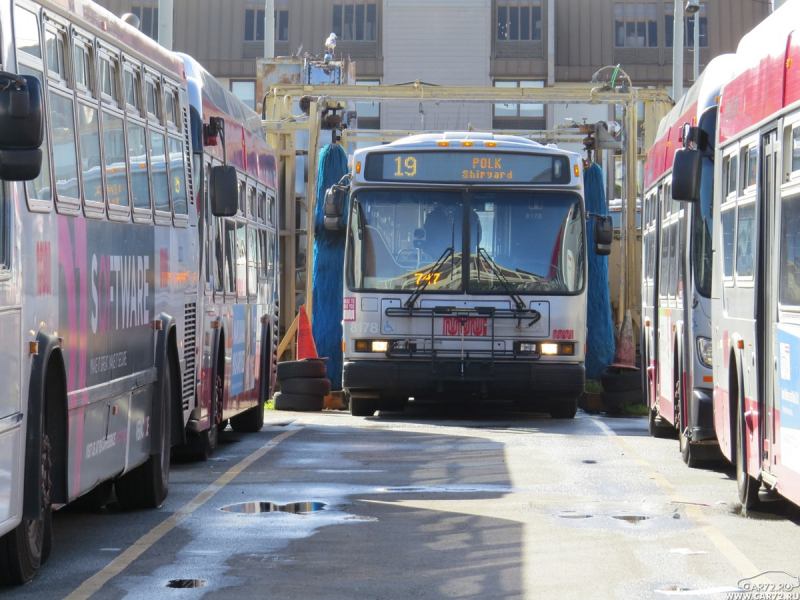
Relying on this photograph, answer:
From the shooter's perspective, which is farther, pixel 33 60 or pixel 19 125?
pixel 33 60

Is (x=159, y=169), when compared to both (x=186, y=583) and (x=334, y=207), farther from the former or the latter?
(x=334, y=207)

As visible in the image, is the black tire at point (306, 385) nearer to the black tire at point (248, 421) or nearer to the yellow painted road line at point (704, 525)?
the black tire at point (248, 421)

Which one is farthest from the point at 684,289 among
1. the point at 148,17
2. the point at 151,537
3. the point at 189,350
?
the point at 148,17

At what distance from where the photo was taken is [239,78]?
67.8m

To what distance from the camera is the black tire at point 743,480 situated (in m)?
11.0

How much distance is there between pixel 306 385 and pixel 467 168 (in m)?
3.94

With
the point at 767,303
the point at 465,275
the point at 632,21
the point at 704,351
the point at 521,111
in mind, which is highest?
the point at 632,21

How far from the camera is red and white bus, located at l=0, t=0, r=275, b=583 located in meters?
7.68

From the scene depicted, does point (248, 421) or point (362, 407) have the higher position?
point (248, 421)

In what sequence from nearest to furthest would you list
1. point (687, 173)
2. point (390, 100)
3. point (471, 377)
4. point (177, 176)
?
1. point (177, 176)
2. point (687, 173)
3. point (471, 377)
4. point (390, 100)

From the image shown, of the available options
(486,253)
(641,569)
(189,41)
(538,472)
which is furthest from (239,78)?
(641,569)

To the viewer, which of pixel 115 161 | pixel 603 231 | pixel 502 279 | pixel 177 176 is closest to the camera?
pixel 115 161

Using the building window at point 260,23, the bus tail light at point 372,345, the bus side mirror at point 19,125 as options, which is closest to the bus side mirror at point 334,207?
the bus tail light at point 372,345

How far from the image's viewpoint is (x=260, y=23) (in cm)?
6731
